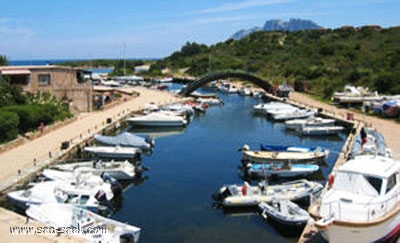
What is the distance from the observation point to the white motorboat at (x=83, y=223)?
603 inches

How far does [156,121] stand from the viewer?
42250mm

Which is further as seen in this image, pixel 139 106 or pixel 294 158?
pixel 139 106

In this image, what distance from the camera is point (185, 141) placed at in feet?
120

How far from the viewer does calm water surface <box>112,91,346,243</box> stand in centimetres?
1792

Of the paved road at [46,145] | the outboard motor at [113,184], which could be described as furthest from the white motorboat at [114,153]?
the outboard motor at [113,184]

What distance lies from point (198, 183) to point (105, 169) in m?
5.15

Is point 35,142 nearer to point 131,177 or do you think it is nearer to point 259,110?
point 131,177

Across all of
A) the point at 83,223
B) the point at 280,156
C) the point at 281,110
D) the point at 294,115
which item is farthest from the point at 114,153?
the point at 281,110

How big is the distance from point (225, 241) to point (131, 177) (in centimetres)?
901

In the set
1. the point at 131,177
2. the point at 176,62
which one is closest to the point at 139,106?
the point at 131,177

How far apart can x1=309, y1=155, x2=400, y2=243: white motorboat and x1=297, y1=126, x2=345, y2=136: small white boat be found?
23.0 m

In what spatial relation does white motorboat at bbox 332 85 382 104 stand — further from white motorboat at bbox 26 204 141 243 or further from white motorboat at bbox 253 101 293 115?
white motorboat at bbox 26 204 141 243

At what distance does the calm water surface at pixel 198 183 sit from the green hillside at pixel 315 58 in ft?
65.0

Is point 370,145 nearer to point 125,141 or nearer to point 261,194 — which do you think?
point 261,194
